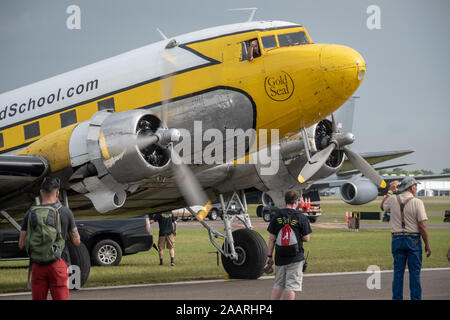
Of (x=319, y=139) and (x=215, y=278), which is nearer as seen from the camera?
(x=319, y=139)

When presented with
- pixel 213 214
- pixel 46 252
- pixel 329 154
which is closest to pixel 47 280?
pixel 46 252

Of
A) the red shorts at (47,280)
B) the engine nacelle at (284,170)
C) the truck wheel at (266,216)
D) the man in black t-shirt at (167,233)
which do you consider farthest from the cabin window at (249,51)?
the truck wheel at (266,216)

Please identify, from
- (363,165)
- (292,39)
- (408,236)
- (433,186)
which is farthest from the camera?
(433,186)

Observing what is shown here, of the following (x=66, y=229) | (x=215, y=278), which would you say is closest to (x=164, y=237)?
(x=215, y=278)

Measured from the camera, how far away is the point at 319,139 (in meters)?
14.0

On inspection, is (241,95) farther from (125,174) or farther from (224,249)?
(224,249)

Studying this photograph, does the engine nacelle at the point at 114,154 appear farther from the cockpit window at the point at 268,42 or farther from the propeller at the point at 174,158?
the cockpit window at the point at 268,42

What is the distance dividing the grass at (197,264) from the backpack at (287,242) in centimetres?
707

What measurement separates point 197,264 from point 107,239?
305 cm

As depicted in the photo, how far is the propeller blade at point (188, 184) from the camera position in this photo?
12.3 metres

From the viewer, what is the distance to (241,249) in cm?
1553

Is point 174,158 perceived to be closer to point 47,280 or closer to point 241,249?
point 47,280

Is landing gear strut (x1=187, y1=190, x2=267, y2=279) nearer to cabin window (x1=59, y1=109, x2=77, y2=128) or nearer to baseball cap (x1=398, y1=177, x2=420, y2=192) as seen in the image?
cabin window (x1=59, y1=109, x2=77, y2=128)

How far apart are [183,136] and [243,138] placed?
1.22 meters
